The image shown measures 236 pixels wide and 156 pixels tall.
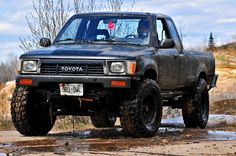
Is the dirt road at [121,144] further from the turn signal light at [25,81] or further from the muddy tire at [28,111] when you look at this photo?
the turn signal light at [25,81]

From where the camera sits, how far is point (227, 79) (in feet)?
119

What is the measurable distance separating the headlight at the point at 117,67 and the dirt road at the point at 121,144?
3.30 ft

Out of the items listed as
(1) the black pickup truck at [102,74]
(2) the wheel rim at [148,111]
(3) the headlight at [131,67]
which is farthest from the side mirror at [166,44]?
(3) the headlight at [131,67]

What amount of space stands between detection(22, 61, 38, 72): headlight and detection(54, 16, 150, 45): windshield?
3.53 feet

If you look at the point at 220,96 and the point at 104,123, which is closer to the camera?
the point at 104,123

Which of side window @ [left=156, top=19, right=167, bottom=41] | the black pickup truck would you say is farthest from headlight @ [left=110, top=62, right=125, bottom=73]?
side window @ [left=156, top=19, right=167, bottom=41]

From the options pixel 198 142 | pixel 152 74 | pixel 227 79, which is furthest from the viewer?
pixel 227 79

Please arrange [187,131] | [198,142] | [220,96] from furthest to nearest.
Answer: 1. [220,96]
2. [187,131]
3. [198,142]

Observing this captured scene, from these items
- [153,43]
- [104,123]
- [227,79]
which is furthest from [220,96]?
[153,43]

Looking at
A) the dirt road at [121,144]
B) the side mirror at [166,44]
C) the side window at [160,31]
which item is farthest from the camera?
the side window at [160,31]

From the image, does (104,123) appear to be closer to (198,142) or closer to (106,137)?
(106,137)

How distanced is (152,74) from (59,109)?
1.57m

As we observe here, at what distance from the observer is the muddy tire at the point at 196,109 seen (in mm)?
13664

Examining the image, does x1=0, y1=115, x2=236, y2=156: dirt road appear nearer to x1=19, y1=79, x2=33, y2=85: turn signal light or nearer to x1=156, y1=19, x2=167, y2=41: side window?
x1=19, y1=79, x2=33, y2=85: turn signal light
